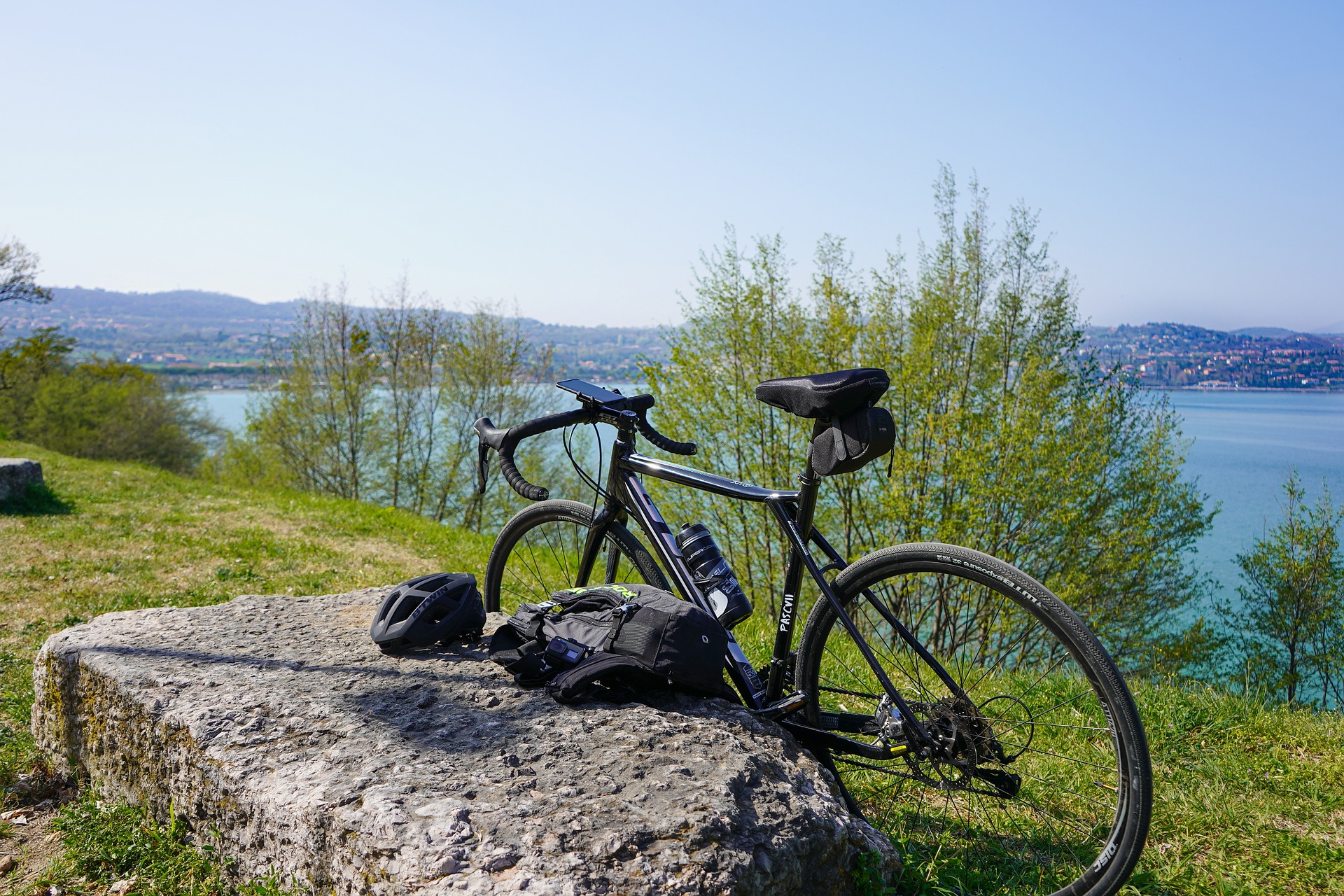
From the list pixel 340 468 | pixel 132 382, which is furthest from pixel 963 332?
pixel 132 382

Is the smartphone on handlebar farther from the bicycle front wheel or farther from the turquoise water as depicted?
the turquoise water

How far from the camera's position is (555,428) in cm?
303

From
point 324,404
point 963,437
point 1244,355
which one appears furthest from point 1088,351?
point 324,404

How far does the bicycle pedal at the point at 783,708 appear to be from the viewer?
Result: 8.43 ft

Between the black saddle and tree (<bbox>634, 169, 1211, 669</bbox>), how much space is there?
12641 millimetres

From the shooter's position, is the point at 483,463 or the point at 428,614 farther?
the point at 483,463

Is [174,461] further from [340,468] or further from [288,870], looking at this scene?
[288,870]

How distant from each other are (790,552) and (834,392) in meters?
0.50

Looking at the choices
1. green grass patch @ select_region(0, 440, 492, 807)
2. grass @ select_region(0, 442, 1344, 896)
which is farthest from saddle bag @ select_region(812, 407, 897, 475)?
green grass patch @ select_region(0, 440, 492, 807)

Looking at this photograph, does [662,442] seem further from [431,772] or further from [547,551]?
[431,772]

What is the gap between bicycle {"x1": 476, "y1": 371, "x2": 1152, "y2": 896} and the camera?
212 centimetres

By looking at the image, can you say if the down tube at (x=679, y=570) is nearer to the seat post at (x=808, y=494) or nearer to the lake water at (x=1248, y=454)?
the seat post at (x=808, y=494)

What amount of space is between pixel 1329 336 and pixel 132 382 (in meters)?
51.8

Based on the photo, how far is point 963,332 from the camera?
17.8 meters
